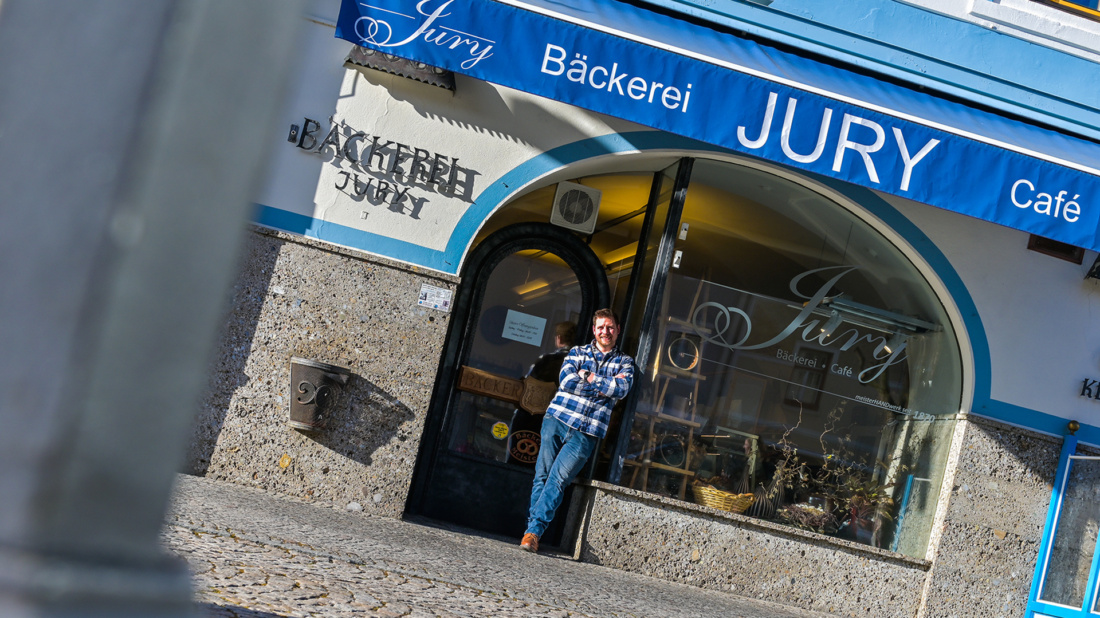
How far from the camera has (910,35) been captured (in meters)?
6.59

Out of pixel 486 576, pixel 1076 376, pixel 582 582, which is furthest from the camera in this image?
pixel 1076 376

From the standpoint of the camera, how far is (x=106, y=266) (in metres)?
0.65

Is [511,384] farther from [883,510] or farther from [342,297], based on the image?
[883,510]

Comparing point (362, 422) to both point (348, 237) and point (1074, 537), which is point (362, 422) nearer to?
point (348, 237)

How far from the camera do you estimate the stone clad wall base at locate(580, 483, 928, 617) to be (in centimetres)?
604

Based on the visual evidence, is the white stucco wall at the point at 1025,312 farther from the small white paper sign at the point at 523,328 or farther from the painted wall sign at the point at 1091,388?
the small white paper sign at the point at 523,328

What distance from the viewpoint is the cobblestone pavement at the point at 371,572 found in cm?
322

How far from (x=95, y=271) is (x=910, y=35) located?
6984mm

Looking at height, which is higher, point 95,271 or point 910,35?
point 910,35

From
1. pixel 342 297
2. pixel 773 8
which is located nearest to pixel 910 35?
pixel 773 8

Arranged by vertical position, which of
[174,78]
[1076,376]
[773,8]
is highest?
[773,8]

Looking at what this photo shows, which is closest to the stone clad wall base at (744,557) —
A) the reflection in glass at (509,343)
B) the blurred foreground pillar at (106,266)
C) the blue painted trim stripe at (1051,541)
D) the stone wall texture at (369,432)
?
the stone wall texture at (369,432)

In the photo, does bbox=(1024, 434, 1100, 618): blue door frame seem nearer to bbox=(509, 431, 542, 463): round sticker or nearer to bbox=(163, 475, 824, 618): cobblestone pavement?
bbox=(163, 475, 824, 618): cobblestone pavement

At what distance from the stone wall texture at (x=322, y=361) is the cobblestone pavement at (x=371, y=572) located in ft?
0.65
